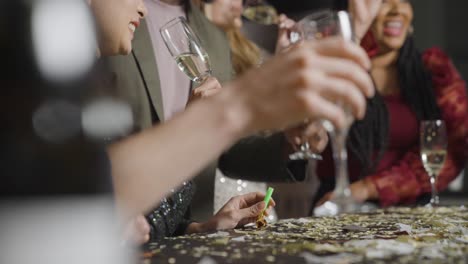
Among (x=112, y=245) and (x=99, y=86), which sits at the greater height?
(x=99, y=86)

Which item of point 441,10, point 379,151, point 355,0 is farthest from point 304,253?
Answer: point 441,10

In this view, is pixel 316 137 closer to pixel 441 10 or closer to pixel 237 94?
pixel 237 94

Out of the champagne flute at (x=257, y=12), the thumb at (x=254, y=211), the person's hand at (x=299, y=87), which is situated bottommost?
the thumb at (x=254, y=211)

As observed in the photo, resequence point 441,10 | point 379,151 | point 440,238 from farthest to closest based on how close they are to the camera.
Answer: point 441,10 < point 379,151 < point 440,238

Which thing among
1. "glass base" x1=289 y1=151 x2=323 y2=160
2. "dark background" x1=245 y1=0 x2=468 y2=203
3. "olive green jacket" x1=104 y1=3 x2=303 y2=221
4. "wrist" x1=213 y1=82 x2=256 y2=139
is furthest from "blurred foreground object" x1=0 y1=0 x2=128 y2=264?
"dark background" x1=245 y1=0 x2=468 y2=203

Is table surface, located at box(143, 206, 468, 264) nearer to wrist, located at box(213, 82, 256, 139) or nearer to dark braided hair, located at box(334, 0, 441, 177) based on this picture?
wrist, located at box(213, 82, 256, 139)

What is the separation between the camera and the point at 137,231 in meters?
1.33

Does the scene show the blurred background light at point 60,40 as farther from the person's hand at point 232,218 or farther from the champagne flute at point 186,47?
the champagne flute at point 186,47

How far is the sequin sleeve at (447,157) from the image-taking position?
3.08m

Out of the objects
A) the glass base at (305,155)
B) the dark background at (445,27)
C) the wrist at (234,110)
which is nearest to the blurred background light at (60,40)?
the wrist at (234,110)

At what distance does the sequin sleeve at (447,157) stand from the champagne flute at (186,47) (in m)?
1.35

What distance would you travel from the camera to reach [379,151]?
126 inches

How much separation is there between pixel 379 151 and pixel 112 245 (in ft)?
7.85

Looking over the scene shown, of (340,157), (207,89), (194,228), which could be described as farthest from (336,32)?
(207,89)
